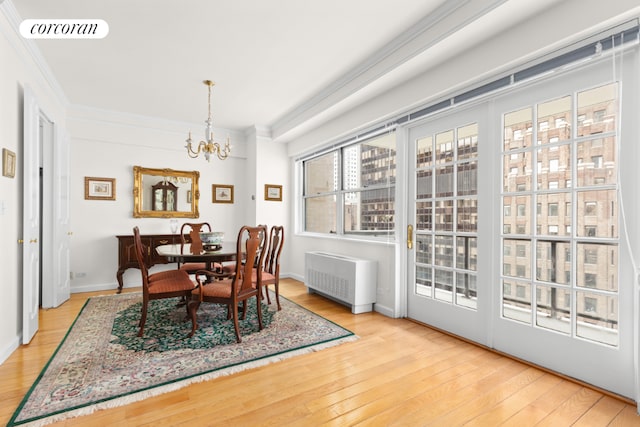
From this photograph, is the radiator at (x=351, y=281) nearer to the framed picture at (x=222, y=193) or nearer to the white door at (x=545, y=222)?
the white door at (x=545, y=222)

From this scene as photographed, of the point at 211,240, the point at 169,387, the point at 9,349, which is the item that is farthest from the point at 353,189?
the point at 9,349

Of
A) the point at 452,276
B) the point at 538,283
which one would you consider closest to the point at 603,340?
the point at 538,283

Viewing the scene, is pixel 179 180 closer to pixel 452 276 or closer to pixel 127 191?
pixel 127 191

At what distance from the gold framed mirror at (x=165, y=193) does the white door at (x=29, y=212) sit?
2.11 meters

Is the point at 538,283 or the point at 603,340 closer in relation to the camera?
the point at 603,340

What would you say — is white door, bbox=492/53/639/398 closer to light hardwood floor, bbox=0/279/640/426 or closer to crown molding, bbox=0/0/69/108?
light hardwood floor, bbox=0/279/640/426

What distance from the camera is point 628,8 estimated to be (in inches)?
70.2

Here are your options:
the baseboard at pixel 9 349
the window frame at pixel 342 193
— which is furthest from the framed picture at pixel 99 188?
the window frame at pixel 342 193

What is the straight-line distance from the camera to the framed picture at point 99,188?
4.74 metres

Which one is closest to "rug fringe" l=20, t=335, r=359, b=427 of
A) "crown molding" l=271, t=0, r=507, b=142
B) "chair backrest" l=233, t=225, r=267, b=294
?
"chair backrest" l=233, t=225, r=267, b=294

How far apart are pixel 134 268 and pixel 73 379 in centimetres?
290

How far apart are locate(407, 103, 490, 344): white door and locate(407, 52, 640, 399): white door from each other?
11 mm

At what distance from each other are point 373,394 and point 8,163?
10.4ft

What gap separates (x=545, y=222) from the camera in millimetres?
2369
